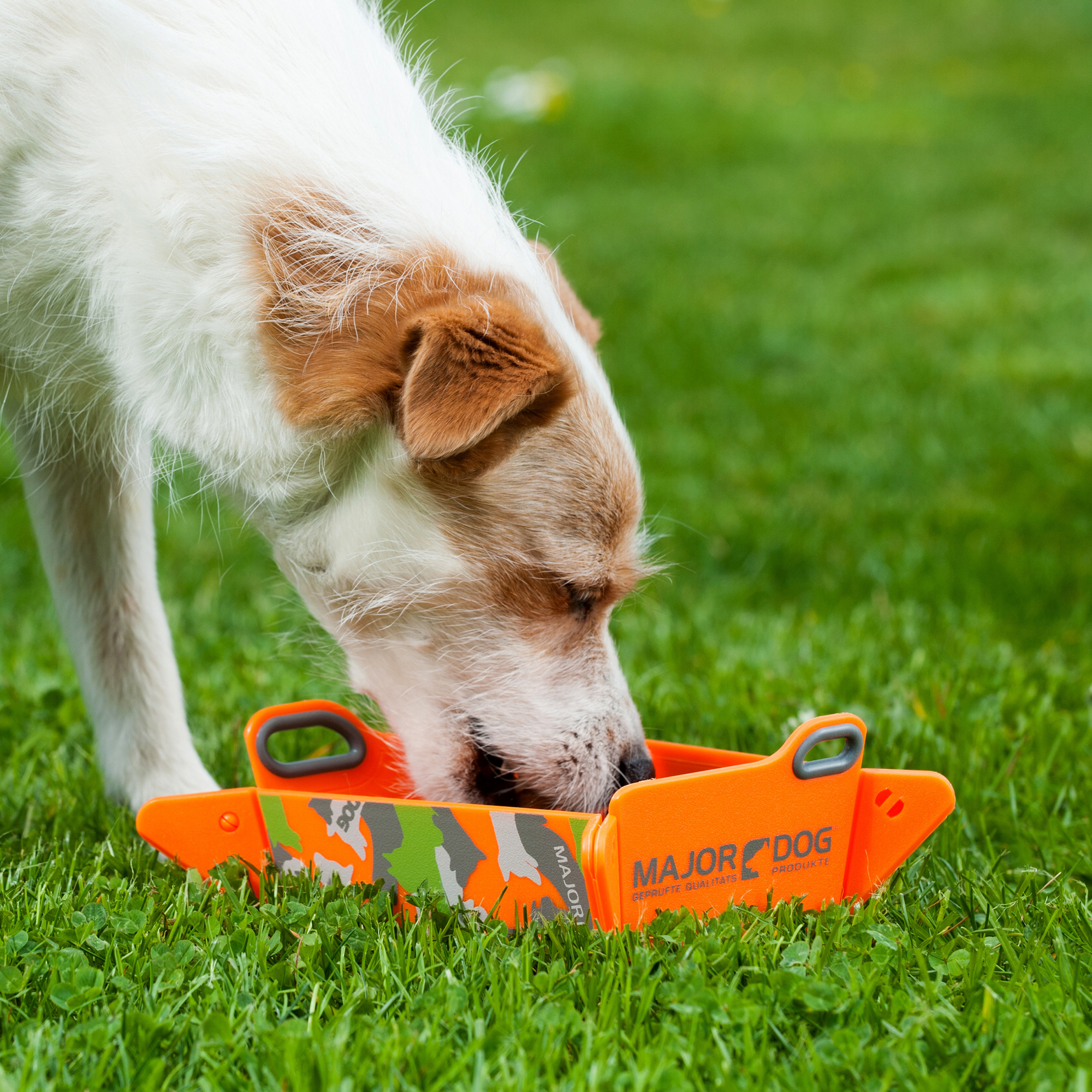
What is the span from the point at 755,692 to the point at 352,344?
1839 millimetres

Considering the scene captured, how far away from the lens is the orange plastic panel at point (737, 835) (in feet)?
7.70

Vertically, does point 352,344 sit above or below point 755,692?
above

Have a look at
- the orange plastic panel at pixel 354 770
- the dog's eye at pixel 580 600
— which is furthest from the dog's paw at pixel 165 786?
the dog's eye at pixel 580 600

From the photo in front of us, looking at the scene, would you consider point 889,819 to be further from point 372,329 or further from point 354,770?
point 372,329

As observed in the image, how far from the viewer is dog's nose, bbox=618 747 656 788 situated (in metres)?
2.68

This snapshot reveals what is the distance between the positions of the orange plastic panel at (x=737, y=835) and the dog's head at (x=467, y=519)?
302 mm

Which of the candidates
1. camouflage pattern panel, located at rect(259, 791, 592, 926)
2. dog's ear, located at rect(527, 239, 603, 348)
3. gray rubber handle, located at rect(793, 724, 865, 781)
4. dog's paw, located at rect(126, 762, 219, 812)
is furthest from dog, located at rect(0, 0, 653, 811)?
dog's paw, located at rect(126, 762, 219, 812)

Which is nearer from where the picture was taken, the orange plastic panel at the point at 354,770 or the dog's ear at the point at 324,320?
the dog's ear at the point at 324,320

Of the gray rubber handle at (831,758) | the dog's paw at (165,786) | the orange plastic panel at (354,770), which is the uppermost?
the gray rubber handle at (831,758)

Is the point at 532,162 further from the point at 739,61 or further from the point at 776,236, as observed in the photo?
the point at 739,61

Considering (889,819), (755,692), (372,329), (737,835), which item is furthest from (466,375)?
(755,692)

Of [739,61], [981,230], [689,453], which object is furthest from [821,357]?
[739,61]

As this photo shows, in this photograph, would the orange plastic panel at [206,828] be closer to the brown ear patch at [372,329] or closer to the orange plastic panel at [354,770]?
the orange plastic panel at [354,770]

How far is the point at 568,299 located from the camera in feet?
9.55
